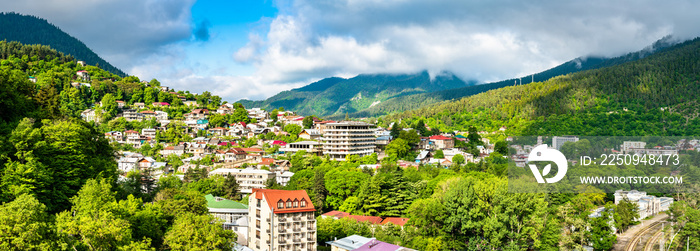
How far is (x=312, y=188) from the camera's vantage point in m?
48.5

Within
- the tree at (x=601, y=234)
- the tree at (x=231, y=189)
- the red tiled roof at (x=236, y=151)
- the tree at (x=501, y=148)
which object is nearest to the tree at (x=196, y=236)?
the tree at (x=231, y=189)

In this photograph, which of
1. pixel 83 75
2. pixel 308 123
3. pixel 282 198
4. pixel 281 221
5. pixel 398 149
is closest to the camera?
pixel 281 221

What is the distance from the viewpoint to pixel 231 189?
167 feet

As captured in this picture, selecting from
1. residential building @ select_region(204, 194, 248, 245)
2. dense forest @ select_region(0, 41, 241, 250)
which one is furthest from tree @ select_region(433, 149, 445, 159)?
dense forest @ select_region(0, 41, 241, 250)

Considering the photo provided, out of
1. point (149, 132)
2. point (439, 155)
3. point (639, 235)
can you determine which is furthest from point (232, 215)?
point (149, 132)

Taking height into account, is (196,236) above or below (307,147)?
below

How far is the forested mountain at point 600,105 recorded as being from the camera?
83438mm

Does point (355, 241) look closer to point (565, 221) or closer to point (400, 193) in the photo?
point (400, 193)

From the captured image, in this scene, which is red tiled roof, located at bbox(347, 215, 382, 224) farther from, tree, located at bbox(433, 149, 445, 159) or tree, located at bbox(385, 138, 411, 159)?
tree, located at bbox(433, 149, 445, 159)

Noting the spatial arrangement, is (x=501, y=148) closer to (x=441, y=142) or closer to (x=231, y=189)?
(x=441, y=142)

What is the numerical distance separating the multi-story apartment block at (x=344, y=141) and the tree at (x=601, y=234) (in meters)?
33.1

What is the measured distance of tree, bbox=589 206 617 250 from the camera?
36531mm

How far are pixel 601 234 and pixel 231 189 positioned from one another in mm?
36052

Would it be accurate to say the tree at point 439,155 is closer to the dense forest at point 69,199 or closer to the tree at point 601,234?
the tree at point 601,234
